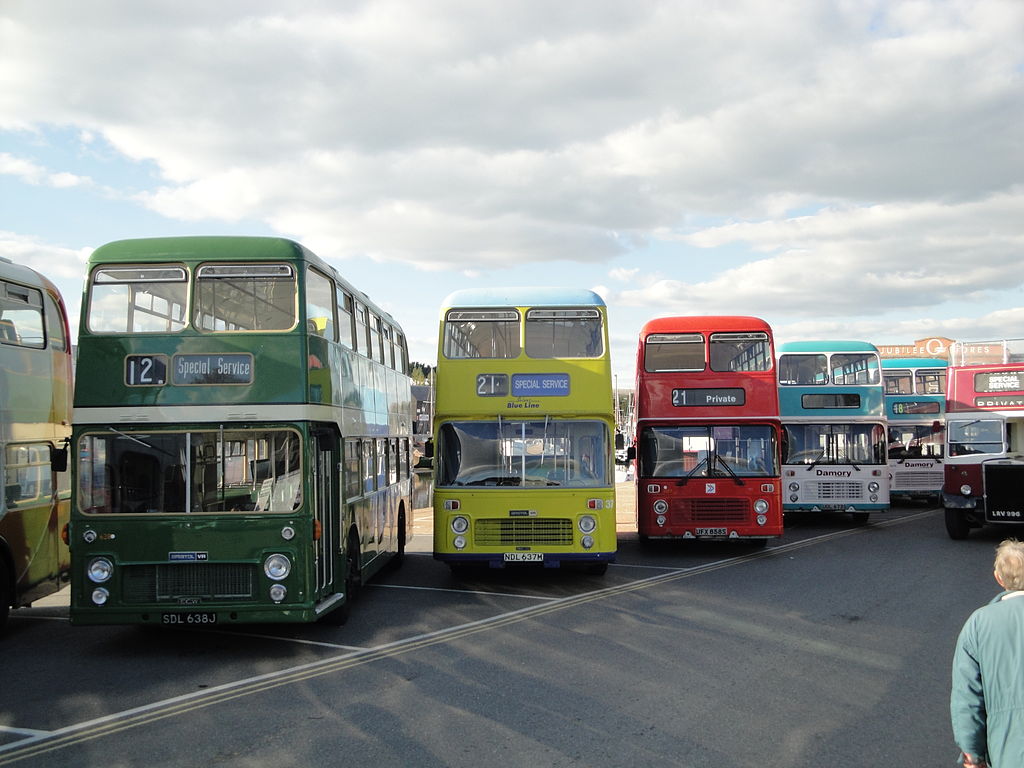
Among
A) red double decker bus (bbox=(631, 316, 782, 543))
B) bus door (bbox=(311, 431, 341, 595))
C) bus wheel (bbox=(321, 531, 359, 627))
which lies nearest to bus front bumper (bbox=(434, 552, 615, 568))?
bus wheel (bbox=(321, 531, 359, 627))

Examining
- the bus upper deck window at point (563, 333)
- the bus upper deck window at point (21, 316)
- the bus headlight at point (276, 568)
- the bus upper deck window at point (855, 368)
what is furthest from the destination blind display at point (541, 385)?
the bus upper deck window at point (855, 368)

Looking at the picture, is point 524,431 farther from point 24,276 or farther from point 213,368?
point 24,276

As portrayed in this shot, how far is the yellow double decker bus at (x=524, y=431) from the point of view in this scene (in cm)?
1267

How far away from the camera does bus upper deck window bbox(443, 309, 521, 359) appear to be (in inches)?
527

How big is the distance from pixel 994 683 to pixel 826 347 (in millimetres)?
19022

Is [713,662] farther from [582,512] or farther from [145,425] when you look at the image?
[145,425]

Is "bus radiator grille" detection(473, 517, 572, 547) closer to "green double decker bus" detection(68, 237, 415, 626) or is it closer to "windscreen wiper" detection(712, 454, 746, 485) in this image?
"green double decker bus" detection(68, 237, 415, 626)

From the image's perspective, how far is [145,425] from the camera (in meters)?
9.16

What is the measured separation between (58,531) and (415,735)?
6.74m

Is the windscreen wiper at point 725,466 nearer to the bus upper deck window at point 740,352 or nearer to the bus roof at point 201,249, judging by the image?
the bus upper deck window at point 740,352

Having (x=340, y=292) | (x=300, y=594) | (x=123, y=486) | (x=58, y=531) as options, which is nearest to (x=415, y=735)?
(x=300, y=594)

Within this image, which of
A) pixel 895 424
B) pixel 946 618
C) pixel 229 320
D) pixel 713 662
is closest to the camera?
pixel 713 662

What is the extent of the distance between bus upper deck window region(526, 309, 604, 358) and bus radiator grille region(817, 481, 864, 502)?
9.55 metres

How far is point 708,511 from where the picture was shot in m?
16.2
